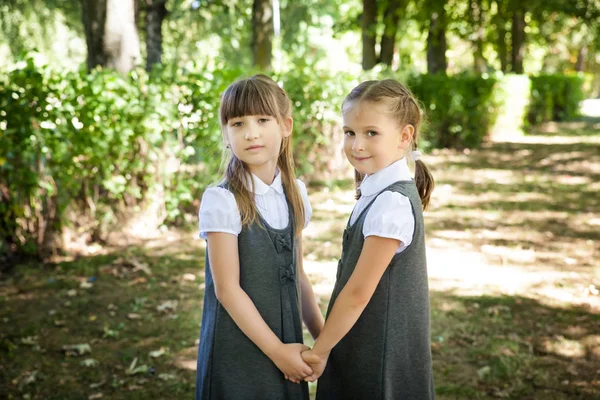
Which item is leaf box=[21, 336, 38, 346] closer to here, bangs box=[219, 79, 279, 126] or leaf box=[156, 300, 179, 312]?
leaf box=[156, 300, 179, 312]

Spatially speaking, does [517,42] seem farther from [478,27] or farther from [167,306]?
[167,306]

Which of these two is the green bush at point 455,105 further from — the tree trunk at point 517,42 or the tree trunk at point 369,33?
the tree trunk at point 517,42

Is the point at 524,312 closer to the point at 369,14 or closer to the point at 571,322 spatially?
the point at 571,322

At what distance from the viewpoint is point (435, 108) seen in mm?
14648

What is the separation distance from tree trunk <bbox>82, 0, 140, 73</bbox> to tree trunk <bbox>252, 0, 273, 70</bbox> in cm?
A: 470

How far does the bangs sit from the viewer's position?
6.82ft

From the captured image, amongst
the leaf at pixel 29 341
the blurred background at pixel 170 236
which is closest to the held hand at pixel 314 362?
the blurred background at pixel 170 236

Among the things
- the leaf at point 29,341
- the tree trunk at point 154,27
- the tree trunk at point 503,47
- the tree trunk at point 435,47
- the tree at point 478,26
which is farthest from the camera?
the tree trunk at point 503,47

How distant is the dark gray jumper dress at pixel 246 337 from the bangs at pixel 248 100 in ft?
1.19

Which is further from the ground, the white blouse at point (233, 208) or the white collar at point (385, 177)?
the white collar at point (385, 177)

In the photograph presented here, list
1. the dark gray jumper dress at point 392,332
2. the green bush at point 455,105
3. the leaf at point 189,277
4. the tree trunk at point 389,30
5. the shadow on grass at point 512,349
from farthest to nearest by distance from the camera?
the tree trunk at point 389,30, the green bush at point 455,105, the leaf at point 189,277, the shadow on grass at point 512,349, the dark gray jumper dress at point 392,332

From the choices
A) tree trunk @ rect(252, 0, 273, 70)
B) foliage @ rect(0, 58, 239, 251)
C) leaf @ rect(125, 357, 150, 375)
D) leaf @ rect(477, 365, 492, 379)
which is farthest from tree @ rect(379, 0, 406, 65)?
leaf @ rect(125, 357, 150, 375)

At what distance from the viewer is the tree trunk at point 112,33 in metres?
7.46

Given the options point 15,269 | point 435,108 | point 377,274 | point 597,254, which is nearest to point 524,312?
point 597,254
